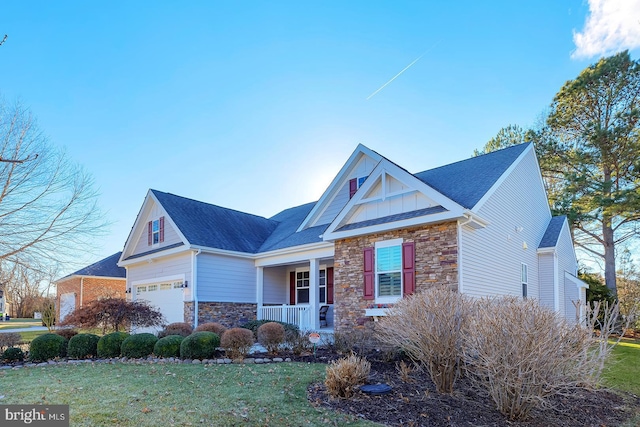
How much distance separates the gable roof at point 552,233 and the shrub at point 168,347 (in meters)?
12.3

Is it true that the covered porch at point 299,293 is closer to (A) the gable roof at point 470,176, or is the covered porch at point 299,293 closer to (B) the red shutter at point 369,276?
(B) the red shutter at point 369,276

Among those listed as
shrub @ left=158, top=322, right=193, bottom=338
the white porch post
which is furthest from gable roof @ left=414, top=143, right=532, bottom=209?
shrub @ left=158, top=322, right=193, bottom=338

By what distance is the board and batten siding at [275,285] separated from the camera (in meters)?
17.3

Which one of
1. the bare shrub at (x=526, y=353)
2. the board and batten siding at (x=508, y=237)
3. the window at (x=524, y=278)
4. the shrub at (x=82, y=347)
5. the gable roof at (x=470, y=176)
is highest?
the gable roof at (x=470, y=176)

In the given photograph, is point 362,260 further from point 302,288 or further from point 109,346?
A: point 109,346

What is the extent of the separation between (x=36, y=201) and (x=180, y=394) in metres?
14.2

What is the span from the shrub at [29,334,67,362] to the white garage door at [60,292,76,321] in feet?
57.2

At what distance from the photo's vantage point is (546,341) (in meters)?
5.07

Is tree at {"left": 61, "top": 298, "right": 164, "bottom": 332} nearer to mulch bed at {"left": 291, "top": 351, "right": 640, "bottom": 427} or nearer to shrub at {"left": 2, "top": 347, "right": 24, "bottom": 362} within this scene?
shrub at {"left": 2, "top": 347, "right": 24, "bottom": 362}

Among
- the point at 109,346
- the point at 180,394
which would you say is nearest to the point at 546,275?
the point at 180,394

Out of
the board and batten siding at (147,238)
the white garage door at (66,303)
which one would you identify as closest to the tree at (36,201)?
the board and batten siding at (147,238)

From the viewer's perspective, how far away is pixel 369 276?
1177cm

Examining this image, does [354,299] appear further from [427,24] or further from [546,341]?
[427,24]

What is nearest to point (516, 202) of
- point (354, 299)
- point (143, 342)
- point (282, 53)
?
point (354, 299)
